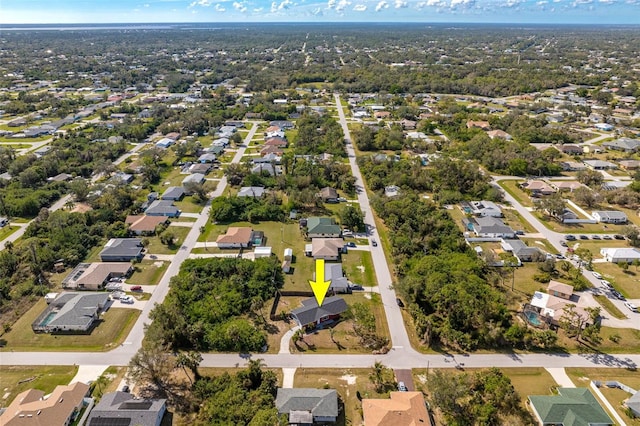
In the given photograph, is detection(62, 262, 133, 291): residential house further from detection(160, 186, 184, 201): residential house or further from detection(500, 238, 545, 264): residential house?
detection(500, 238, 545, 264): residential house

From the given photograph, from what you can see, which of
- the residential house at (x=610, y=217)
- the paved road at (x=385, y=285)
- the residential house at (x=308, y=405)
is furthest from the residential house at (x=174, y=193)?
the residential house at (x=610, y=217)

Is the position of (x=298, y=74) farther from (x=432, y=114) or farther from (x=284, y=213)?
(x=284, y=213)

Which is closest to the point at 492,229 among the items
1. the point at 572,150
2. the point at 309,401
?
the point at 309,401

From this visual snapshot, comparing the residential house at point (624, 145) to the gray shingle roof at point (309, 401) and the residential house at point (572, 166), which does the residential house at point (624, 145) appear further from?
the gray shingle roof at point (309, 401)

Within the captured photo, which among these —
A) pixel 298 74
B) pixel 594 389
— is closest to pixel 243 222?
pixel 594 389

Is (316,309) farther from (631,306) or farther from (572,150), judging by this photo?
(572,150)
